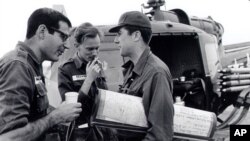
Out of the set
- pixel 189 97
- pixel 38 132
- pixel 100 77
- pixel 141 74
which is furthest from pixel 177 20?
pixel 38 132

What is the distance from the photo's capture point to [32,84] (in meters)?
2.25

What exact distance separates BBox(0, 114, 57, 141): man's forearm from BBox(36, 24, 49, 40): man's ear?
0.62 meters

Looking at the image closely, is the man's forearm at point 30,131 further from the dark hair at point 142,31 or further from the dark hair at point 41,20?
the dark hair at point 142,31

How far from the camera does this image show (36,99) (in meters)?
2.38

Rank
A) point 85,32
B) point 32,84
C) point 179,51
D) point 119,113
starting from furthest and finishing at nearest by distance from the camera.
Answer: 1. point 179,51
2. point 85,32
3. point 119,113
4. point 32,84

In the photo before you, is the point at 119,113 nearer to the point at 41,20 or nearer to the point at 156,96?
the point at 156,96

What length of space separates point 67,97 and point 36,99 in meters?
0.22

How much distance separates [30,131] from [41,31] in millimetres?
784

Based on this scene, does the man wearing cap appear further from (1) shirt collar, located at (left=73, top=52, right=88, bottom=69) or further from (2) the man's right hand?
(1) shirt collar, located at (left=73, top=52, right=88, bottom=69)

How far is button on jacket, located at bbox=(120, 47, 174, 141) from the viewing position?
7.82 ft

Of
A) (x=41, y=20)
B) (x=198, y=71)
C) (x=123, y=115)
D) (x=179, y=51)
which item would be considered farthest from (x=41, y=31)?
(x=179, y=51)

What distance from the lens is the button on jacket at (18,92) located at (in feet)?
6.67

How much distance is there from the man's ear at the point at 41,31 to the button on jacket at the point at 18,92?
0.56 feet

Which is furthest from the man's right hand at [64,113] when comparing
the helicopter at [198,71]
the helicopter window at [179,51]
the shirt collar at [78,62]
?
the helicopter window at [179,51]
